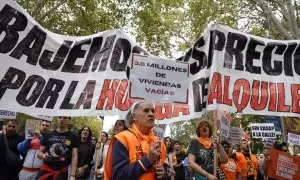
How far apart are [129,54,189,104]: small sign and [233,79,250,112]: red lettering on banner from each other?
111 centimetres

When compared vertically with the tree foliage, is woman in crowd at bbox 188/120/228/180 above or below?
below

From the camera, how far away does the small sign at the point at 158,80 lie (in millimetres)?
4910

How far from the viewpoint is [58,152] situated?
20.2 feet

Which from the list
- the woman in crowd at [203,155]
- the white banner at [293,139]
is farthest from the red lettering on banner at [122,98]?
the white banner at [293,139]

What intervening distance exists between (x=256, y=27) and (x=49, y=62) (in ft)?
42.9

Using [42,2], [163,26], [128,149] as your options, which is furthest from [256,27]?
[128,149]

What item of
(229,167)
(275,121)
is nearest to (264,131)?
(275,121)

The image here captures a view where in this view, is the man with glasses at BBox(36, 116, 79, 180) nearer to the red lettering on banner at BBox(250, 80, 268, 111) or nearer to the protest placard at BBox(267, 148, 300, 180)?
the red lettering on banner at BBox(250, 80, 268, 111)

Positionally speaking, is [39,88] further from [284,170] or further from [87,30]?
[87,30]

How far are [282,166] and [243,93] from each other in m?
2.69

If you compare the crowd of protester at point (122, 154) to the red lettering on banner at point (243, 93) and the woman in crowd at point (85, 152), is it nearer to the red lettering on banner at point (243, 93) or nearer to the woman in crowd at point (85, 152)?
Result: the woman in crowd at point (85, 152)

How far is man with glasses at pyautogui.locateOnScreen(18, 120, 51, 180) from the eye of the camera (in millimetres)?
7004

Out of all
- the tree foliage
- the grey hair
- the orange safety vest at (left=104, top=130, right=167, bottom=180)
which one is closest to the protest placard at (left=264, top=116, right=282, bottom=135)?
the tree foliage

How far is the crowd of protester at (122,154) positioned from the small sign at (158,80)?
0.45 m
